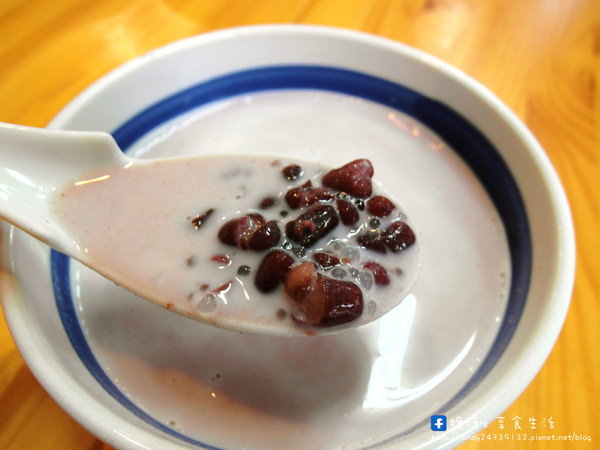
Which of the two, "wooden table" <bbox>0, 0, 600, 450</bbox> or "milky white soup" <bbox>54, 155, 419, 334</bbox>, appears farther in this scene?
"wooden table" <bbox>0, 0, 600, 450</bbox>

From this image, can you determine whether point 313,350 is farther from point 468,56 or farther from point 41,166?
point 468,56

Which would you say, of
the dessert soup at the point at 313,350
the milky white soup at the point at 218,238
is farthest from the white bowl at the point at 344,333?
the milky white soup at the point at 218,238

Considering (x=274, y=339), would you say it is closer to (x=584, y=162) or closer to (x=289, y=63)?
(x=289, y=63)

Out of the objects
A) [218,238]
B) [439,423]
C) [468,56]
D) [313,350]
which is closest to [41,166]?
[218,238]

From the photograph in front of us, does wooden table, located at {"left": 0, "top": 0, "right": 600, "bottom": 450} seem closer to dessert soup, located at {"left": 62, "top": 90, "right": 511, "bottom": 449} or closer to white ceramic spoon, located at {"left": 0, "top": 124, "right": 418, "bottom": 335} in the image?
dessert soup, located at {"left": 62, "top": 90, "right": 511, "bottom": 449}

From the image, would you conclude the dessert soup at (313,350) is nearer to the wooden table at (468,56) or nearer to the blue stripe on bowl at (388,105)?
the blue stripe on bowl at (388,105)

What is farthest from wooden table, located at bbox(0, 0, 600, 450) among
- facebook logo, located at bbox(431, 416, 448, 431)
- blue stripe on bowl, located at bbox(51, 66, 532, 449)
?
facebook logo, located at bbox(431, 416, 448, 431)
